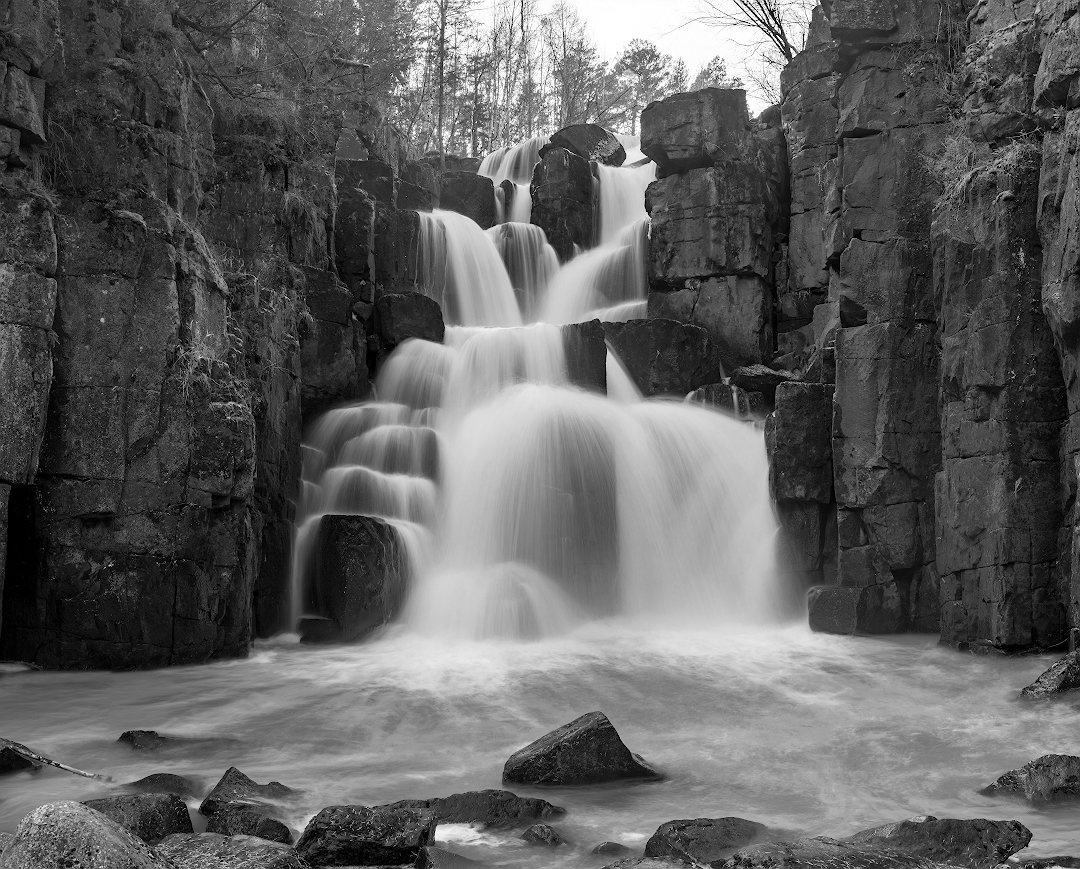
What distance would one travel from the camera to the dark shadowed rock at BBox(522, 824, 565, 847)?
5797 mm

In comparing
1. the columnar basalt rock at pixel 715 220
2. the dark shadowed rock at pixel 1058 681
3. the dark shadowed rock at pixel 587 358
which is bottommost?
the dark shadowed rock at pixel 1058 681

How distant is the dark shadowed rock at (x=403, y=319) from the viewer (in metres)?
17.1

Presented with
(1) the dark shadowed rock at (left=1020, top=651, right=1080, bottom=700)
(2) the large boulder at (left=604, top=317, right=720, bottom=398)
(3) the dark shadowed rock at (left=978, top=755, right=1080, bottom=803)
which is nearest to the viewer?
(3) the dark shadowed rock at (left=978, top=755, right=1080, bottom=803)

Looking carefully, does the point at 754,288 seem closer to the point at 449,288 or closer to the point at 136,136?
the point at 449,288

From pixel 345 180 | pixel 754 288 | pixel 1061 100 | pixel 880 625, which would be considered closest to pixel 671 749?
pixel 880 625

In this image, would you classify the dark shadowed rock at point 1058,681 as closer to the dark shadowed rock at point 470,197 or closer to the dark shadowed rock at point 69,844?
the dark shadowed rock at point 69,844

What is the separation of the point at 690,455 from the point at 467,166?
1619 centimetres

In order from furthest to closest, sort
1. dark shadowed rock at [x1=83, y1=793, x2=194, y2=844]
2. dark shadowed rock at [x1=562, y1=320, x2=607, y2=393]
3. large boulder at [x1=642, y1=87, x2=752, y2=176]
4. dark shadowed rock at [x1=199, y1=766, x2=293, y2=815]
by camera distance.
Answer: large boulder at [x1=642, y1=87, x2=752, y2=176], dark shadowed rock at [x1=562, y1=320, x2=607, y2=393], dark shadowed rock at [x1=199, y1=766, x2=293, y2=815], dark shadowed rock at [x1=83, y1=793, x2=194, y2=844]

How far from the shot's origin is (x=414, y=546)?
42.8 feet

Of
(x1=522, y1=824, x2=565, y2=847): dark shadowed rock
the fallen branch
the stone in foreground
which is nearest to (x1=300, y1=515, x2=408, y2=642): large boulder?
the fallen branch

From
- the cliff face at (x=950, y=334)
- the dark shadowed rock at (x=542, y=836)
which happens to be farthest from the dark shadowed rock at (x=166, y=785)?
the cliff face at (x=950, y=334)

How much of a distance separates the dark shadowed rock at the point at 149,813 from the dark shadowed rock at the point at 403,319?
39.1 feet

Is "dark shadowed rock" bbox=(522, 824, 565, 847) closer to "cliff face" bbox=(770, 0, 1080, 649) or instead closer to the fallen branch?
the fallen branch

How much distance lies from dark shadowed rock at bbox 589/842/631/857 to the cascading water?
648 cm
